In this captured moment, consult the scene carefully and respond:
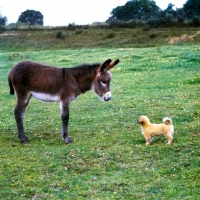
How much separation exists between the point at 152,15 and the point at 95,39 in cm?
1813

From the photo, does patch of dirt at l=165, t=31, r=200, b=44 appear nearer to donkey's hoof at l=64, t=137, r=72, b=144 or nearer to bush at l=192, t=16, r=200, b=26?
bush at l=192, t=16, r=200, b=26

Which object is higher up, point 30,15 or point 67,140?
point 30,15

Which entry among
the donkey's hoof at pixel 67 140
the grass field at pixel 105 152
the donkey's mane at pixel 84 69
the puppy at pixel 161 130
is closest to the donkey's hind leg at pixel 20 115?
the grass field at pixel 105 152

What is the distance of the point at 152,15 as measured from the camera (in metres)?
68.9

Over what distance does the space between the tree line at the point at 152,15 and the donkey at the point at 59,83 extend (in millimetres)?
49976

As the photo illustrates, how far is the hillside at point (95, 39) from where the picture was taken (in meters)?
48.8

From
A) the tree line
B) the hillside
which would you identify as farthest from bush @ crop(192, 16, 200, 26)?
the hillside

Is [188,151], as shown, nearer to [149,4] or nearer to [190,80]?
A: [190,80]

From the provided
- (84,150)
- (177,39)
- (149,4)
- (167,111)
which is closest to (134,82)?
(167,111)

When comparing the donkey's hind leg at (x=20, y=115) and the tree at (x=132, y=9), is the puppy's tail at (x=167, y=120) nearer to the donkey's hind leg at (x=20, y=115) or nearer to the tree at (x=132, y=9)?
→ the donkey's hind leg at (x=20, y=115)

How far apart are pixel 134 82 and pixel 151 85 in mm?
Result: 1327

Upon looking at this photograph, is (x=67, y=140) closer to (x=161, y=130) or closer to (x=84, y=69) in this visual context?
(x=84, y=69)

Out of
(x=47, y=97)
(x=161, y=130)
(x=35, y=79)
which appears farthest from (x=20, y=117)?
(x=161, y=130)

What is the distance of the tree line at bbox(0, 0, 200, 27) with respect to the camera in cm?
6000
